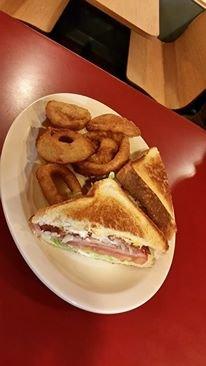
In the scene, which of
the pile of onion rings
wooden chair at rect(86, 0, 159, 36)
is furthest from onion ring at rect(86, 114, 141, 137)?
wooden chair at rect(86, 0, 159, 36)

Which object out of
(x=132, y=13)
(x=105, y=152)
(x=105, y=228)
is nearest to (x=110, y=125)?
(x=105, y=152)

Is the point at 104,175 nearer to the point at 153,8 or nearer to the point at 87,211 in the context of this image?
the point at 87,211

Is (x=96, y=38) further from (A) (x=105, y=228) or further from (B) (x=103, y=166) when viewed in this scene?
(A) (x=105, y=228)

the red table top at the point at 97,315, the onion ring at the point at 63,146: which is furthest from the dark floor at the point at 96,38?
the onion ring at the point at 63,146

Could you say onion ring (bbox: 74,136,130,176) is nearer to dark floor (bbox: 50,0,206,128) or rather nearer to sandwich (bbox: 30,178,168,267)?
sandwich (bbox: 30,178,168,267)

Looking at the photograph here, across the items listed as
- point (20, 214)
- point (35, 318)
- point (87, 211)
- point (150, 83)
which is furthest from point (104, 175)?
point (150, 83)

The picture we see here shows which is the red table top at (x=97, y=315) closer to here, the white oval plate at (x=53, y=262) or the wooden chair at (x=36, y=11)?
the white oval plate at (x=53, y=262)
